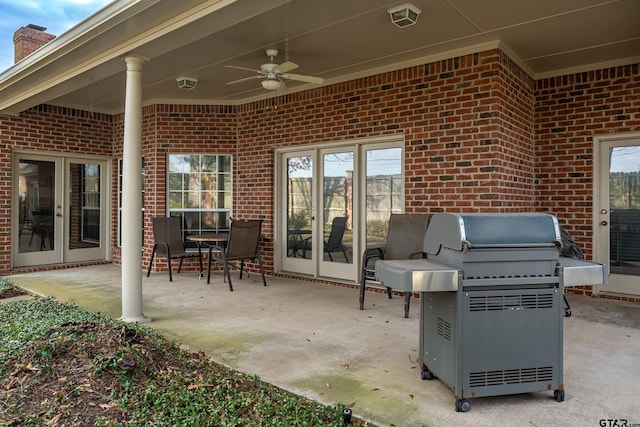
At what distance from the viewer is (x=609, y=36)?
14.4ft

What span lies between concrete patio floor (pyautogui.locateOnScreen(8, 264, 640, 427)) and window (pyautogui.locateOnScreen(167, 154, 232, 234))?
1.50m

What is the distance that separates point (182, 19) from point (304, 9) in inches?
40.2

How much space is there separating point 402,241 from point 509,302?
8.39 ft

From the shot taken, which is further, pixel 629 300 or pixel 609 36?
pixel 629 300

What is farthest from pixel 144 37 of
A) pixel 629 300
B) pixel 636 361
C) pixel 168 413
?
pixel 629 300

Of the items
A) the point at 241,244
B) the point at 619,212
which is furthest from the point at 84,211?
the point at 619,212

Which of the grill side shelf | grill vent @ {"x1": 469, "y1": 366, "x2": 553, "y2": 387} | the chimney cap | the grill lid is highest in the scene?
the chimney cap

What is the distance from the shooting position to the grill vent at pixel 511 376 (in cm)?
241

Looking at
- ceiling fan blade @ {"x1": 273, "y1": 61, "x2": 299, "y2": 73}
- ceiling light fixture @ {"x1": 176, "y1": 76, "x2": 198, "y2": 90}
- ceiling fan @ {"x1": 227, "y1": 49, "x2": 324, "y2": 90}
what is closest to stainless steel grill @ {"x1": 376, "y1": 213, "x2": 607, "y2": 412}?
ceiling fan blade @ {"x1": 273, "y1": 61, "x2": 299, "y2": 73}

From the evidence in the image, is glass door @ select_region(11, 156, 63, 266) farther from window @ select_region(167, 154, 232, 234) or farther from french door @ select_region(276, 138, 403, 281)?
french door @ select_region(276, 138, 403, 281)

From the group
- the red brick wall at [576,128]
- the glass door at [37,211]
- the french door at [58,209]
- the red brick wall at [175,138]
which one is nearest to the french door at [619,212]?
the red brick wall at [576,128]

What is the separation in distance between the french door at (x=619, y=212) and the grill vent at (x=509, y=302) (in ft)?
11.3

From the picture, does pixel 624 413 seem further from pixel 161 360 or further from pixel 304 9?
pixel 304 9

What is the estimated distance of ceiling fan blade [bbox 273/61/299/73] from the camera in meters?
4.31
